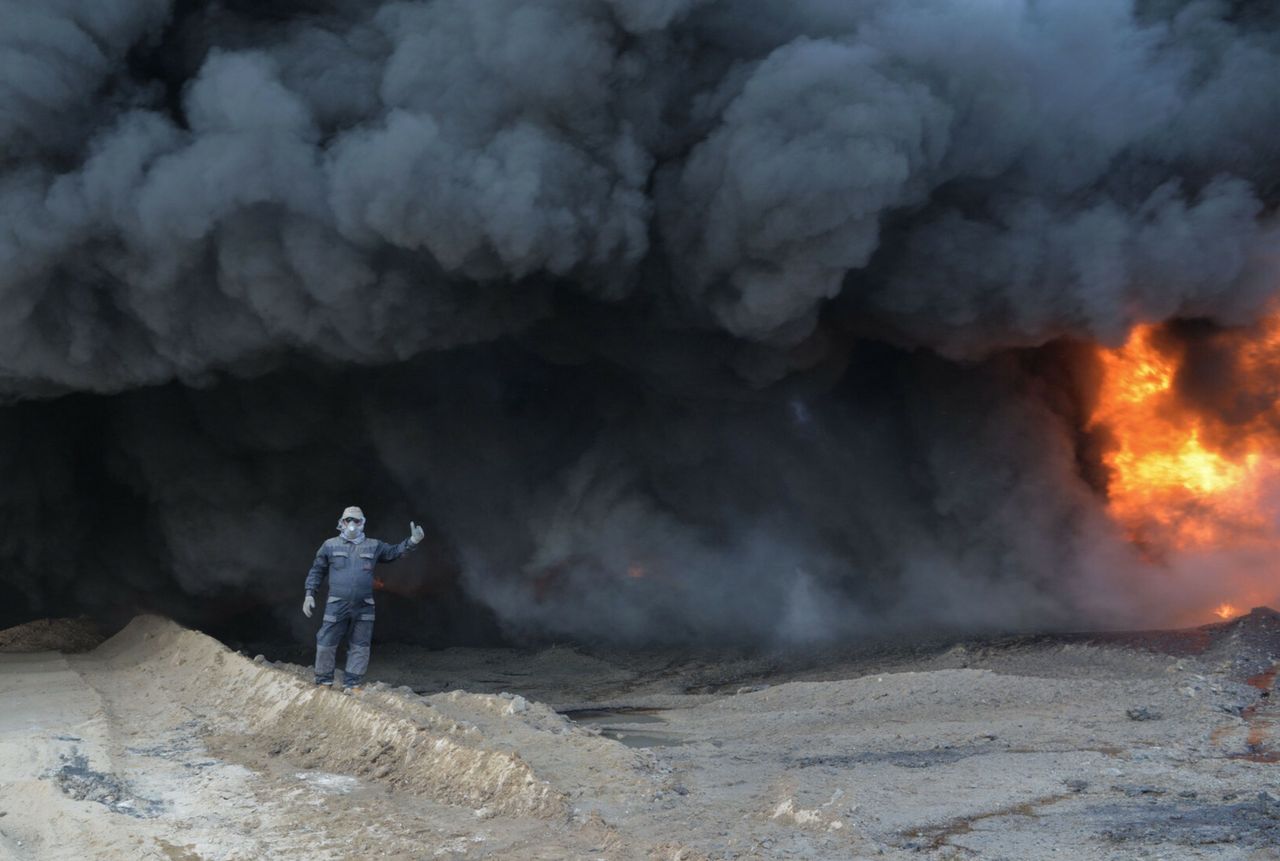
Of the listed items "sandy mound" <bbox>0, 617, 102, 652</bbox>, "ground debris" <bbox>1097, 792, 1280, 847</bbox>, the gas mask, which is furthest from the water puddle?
"sandy mound" <bbox>0, 617, 102, 652</bbox>

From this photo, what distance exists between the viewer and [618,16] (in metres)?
12.0

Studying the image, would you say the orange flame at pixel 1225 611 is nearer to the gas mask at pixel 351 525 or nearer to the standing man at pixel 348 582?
the standing man at pixel 348 582

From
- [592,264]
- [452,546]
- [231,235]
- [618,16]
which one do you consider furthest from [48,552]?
[618,16]

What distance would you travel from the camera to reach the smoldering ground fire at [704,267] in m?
12.1

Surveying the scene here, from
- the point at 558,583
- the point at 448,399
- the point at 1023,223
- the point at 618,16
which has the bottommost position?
the point at 558,583

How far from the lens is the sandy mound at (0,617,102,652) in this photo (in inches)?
625

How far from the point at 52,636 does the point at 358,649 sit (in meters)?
8.83

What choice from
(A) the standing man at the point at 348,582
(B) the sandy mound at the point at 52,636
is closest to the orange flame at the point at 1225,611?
(A) the standing man at the point at 348,582

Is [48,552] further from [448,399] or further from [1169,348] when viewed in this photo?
[1169,348]

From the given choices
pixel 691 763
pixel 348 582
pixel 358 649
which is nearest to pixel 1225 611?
pixel 691 763

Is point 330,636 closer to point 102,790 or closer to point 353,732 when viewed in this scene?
point 353,732

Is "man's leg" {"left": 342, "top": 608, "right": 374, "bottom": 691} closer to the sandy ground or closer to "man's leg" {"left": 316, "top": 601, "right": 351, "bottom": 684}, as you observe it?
"man's leg" {"left": 316, "top": 601, "right": 351, "bottom": 684}

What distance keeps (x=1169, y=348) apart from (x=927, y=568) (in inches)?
155

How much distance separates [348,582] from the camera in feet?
32.4
